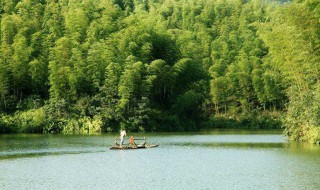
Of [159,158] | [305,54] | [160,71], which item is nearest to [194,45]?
[160,71]

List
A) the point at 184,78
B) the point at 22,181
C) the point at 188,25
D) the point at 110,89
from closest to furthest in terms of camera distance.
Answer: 1. the point at 22,181
2. the point at 110,89
3. the point at 184,78
4. the point at 188,25

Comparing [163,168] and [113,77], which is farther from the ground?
[113,77]

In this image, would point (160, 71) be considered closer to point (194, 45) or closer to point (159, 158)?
point (194, 45)

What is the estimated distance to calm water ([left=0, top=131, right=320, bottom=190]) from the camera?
18.9 m

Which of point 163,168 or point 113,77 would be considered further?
point 113,77

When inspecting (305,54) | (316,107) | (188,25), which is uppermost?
(188,25)

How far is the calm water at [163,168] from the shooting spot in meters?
18.9

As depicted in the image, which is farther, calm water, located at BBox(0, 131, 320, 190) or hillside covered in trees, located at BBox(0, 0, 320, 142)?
hillside covered in trees, located at BBox(0, 0, 320, 142)

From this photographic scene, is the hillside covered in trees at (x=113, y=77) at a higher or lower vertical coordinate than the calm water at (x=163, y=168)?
higher

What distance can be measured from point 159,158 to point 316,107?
10.1 m

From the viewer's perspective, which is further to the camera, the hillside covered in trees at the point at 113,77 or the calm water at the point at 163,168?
the hillside covered in trees at the point at 113,77

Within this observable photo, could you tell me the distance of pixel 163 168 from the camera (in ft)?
76.0

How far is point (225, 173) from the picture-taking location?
21.3 m

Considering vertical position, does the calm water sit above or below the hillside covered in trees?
below
